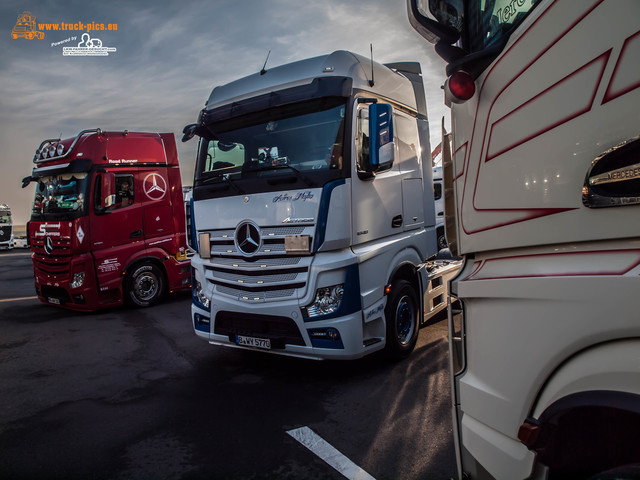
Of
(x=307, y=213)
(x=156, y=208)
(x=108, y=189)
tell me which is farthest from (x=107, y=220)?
(x=307, y=213)

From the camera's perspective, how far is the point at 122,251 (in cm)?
867

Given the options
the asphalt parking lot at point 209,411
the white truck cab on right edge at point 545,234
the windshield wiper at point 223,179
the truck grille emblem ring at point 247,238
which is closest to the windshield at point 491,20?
the white truck cab on right edge at point 545,234

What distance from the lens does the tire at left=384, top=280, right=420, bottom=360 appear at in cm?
511

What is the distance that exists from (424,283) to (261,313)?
2.21 m

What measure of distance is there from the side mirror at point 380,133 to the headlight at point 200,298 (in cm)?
232

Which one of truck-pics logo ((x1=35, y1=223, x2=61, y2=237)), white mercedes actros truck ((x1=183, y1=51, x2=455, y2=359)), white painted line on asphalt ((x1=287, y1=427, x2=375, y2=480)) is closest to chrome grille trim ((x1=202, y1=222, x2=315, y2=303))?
white mercedes actros truck ((x1=183, y1=51, x2=455, y2=359))

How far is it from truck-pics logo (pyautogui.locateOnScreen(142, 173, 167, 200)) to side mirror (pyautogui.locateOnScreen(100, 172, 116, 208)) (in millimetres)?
598

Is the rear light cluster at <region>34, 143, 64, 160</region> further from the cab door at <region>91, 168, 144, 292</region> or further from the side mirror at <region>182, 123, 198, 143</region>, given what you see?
the side mirror at <region>182, 123, 198, 143</region>

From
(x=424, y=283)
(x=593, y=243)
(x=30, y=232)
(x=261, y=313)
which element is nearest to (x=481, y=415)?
(x=593, y=243)

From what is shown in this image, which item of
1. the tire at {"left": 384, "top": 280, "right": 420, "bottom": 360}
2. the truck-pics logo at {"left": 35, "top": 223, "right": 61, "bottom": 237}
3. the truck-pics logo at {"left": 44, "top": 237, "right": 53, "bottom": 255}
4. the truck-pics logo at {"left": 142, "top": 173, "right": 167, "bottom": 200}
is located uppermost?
the truck-pics logo at {"left": 142, "top": 173, "right": 167, "bottom": 200}

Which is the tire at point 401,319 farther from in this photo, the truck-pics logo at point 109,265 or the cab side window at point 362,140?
the truck-pics logo at point 109,265

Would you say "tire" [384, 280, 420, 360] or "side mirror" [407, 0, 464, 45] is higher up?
"side mirror" [407, 0, 464, 45]

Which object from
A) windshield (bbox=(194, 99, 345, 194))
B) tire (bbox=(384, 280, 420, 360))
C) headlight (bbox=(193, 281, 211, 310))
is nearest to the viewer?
windshield (bbox=(194, 99, 345, 194))

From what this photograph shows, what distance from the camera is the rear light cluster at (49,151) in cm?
859
